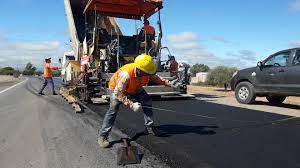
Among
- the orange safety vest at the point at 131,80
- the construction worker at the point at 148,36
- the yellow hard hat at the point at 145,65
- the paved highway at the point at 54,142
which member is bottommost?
the paved highway at the point at 54,142

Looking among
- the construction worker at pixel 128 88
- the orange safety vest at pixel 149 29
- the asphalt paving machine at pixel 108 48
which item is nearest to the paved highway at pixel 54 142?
the construction worker at pixel 128 88

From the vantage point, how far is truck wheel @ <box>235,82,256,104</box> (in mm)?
12432

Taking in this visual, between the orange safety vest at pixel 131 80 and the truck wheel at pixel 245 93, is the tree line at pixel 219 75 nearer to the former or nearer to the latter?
the truck wheel at pixel 245 93

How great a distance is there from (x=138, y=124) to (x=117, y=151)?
8.03ft

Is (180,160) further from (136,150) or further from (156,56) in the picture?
(156,56)

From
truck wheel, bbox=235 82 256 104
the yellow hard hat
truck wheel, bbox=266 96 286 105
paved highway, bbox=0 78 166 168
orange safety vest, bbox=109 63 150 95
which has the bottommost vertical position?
paved highway, bbox=0 78 166 168

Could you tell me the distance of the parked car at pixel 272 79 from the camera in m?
11.1

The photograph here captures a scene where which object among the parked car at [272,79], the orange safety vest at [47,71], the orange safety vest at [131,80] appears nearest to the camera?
the orange safety vest at [131,80]

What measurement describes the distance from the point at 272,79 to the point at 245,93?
1.25 m

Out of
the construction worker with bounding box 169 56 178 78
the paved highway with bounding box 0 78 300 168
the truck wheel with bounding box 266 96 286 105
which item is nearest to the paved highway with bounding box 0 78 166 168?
the paved highway with bounding box 0 78 300 168

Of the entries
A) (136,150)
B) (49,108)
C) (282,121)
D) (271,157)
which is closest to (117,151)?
(136,150)

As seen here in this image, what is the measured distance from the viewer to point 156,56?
14344 millimetres

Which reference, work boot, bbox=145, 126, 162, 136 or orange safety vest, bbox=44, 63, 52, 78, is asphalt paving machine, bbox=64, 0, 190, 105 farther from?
work boot, bbox=145, 126, 162, 136

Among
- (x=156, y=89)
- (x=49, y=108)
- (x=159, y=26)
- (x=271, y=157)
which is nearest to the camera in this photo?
(x=271, y=157)
